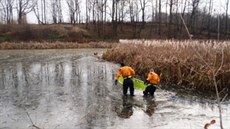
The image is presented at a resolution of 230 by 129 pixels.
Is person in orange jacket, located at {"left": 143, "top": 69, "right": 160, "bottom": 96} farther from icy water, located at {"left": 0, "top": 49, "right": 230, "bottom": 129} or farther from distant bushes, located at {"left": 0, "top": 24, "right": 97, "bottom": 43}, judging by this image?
distant bushes, located at {"left": 0, "top": 24, "right": 97, "bottom": 43}

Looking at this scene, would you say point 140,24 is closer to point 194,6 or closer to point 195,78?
point 194,6

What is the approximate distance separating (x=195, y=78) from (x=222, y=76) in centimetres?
92

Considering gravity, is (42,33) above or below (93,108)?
above

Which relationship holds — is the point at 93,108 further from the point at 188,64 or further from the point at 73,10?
the point at 73,10

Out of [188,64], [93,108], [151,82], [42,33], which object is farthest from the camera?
[42,33]

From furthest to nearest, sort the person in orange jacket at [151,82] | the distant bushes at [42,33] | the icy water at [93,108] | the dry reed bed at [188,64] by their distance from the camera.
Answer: the distant bushes at [42,33]
the dry reed bed at [188,64]
the person in orange jacket at [151,82]
the icy water at [93,108]

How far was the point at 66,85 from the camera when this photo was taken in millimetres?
10664

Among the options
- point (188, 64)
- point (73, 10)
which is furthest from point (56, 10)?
point (188, 64)

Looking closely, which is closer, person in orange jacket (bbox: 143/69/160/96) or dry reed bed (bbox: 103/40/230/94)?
person in orange jacket (bbox: 143/69/160/96)

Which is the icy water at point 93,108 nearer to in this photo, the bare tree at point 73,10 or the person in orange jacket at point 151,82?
the person in orange jacket at point 151,82

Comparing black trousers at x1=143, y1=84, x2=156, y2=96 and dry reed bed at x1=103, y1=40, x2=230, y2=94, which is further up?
dry reed bed at x1=103, y1=40, x2=230, y2=94

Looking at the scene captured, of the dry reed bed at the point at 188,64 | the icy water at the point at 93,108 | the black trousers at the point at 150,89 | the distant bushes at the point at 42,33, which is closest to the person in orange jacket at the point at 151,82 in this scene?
the black trousers at the point at 150,89

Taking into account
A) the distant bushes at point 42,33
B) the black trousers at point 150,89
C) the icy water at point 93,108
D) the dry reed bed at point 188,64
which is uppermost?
the distant bushes at point 42,33

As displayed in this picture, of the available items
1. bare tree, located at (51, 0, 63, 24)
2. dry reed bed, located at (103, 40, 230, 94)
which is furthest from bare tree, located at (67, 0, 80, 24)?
dry reed bed, located at (103, 40, 230, 94)
